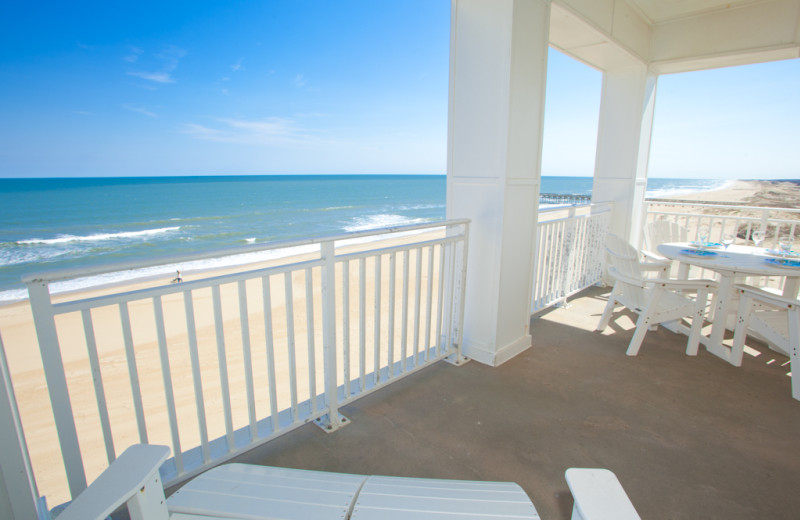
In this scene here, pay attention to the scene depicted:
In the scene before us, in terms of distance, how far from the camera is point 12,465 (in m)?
1.00

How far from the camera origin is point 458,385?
7.78 feet

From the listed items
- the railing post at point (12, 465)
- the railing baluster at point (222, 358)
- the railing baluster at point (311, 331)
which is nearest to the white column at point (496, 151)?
the railing baluster at point (311, 331)

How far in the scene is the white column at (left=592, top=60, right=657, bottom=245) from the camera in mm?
4176

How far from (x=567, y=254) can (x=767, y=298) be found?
1.54m

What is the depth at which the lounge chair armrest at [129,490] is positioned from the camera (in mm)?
603

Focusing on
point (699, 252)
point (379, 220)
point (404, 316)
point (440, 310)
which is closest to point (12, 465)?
point (404, 316)

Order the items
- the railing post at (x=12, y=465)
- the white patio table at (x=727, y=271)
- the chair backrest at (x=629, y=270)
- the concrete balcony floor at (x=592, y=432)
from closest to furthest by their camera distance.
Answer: the railing post at (x=12, y=465)
the concrete balcony floor at (x=592, y=432)
the white patio table at (x=727, y=271)
the chair backrest at (x=629, y=270)

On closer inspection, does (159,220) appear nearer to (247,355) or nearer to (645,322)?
(247,355)

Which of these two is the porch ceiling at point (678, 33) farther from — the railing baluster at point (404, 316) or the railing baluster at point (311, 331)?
the railing baluster at point (311, 331)

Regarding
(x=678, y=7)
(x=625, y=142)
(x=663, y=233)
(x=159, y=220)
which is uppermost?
(x=678, y=7)

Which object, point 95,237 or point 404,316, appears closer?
point 404,316

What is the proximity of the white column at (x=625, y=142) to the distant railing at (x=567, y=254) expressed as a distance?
222mm

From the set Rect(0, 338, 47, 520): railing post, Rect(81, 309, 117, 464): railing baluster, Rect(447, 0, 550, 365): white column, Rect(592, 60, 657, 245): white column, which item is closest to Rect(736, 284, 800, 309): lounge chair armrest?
Result: Rect(447, 0, 550, 365): white column

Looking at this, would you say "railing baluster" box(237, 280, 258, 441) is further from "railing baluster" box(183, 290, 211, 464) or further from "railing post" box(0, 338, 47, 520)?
"railing post" box(0, 338, 47, 520)
